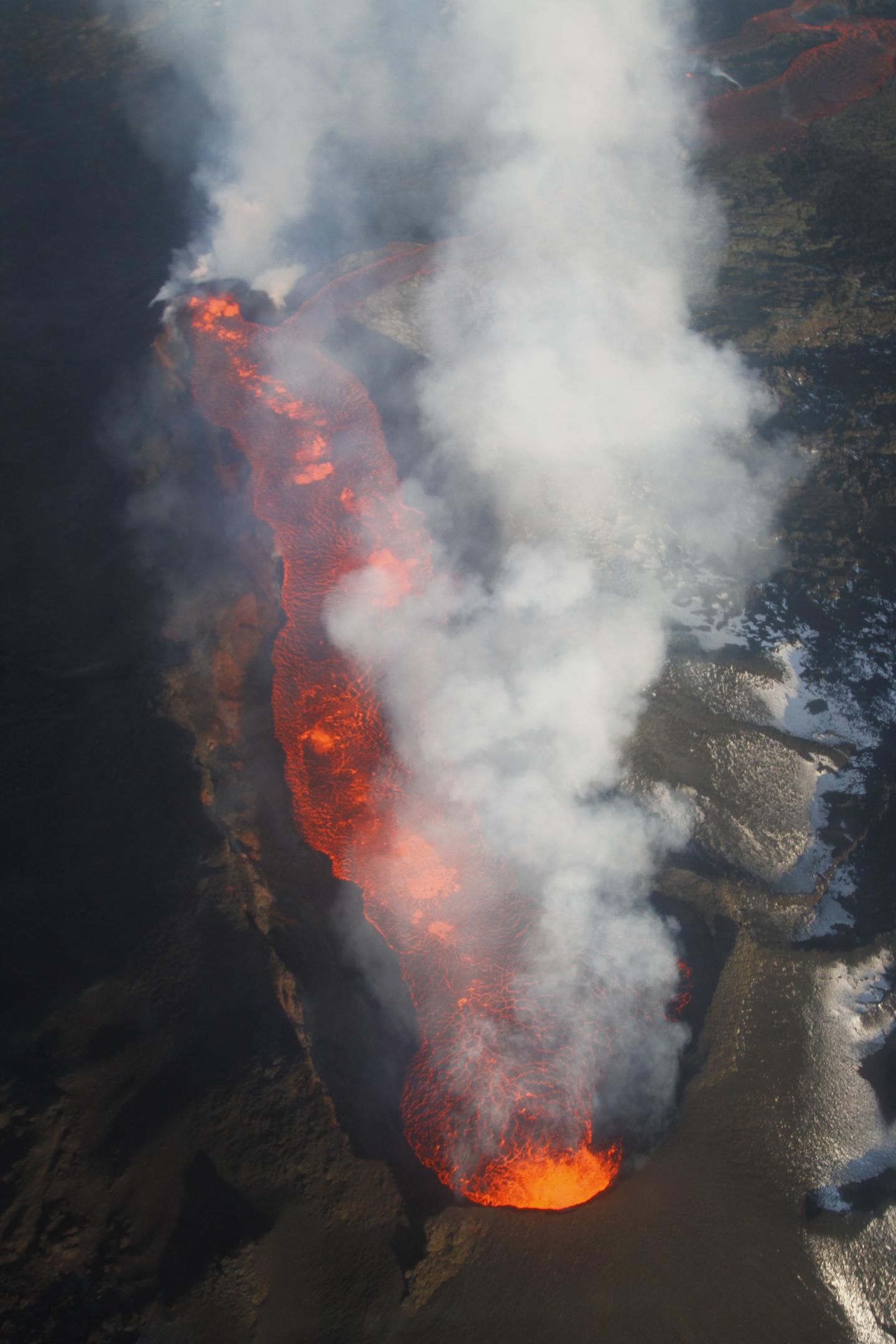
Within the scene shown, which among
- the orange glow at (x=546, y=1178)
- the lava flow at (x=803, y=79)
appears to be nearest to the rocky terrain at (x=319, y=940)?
the orange glow at (x=546, y=1178)

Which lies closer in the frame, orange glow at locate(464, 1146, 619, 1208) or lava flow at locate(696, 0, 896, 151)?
orange glow at locate(464, 1146, 619, 1208)

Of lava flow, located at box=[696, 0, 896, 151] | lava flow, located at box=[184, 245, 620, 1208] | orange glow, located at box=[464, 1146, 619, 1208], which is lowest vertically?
orange glow, located at box=[464, 1146, 619, 1208]

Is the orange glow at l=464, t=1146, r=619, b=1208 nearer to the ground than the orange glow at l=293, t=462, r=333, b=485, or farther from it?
nearer to the ground

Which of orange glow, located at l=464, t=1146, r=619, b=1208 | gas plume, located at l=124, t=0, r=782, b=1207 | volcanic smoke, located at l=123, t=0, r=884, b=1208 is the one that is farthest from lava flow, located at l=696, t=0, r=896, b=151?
orange glow, located at l=464, t=1146, r=619, b=1208

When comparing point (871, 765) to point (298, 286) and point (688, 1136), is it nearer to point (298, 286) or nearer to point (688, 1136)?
point (688, 1136)

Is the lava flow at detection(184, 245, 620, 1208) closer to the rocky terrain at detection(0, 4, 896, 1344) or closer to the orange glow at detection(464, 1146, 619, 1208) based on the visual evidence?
the orange glow at detection(464, 1146, 619, 1208)

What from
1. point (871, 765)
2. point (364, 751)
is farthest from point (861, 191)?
point (364, 751)

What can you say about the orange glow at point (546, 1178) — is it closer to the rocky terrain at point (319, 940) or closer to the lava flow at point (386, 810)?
the lava flow at point (386, 810)

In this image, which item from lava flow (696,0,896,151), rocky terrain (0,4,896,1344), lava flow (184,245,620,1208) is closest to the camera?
rocky terrain (0,4,896,1344)
